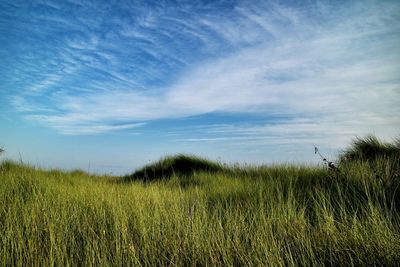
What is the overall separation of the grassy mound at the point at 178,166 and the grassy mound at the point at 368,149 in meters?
3.74

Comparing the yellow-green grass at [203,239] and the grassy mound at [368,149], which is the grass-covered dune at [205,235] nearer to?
the yellow-green grass at [203,239]

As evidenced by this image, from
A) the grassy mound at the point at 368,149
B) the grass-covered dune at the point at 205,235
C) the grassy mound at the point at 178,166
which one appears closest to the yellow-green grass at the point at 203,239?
the grass-covered dune at the point at 205,235

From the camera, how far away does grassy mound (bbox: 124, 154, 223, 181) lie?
10.3 m

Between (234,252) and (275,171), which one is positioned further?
(275,171)

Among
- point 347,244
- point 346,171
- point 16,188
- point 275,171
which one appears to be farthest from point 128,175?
point 347,244

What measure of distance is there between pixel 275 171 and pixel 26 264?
6.12 m

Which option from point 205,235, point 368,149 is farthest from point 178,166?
point 205,235

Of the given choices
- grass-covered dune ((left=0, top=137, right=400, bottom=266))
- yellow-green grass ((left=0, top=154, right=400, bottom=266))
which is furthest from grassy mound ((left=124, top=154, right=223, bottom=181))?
yellow-green grass ((left=0, top=154, right=400, bottom=266))

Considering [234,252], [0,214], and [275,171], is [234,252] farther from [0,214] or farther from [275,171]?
[275,171]

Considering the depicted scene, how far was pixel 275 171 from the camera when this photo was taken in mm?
7684

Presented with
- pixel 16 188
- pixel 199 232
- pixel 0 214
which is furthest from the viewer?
pixel 16 188

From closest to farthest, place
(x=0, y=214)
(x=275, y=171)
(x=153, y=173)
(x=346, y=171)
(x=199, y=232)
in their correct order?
(x=199, y=232), (x=0, y=214), (x=346, y=171), (x=275, y=171), (x=153, y=173)

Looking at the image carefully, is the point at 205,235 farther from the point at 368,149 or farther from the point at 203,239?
the point at 368,149

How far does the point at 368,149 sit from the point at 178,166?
223 inches
